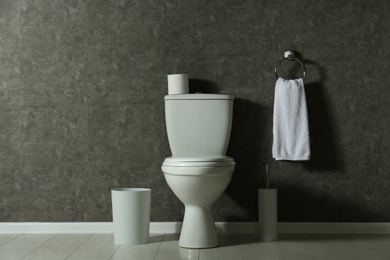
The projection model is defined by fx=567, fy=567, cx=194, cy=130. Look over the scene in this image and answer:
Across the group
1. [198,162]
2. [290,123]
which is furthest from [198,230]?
[290,123]

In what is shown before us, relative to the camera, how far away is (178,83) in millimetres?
3078

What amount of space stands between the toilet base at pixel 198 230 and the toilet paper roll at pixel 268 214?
320 millimetres

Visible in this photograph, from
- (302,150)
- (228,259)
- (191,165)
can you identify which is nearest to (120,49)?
(191,165)

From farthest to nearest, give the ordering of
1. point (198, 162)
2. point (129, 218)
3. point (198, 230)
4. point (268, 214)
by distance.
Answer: point (268, 214) → point (129, 218) → point (198, 230) → point (198, 162)

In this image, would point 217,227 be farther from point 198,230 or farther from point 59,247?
point 59,247

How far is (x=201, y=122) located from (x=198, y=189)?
17.8 inches

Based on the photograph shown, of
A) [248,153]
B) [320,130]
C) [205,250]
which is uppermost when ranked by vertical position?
[320,130]

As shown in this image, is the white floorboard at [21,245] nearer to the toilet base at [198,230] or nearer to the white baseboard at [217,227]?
the white baseboard at [217,227]

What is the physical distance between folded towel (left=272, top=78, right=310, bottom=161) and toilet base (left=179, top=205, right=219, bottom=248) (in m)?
0.59

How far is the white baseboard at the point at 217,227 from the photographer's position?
3164 millimetres

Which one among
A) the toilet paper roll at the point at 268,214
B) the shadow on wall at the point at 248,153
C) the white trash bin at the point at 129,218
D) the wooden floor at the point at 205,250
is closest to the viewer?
the wooden floor at the point at 205,250

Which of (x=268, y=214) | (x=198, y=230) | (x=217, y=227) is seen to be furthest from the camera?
(x=217, y=227)

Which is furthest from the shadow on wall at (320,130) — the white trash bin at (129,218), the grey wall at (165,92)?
the white trash bin at (129,218)

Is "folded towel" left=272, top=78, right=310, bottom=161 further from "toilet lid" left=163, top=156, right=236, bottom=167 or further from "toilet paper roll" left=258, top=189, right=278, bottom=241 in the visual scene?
"toilet lid" left=163, top=156, right=236, bottom=167
